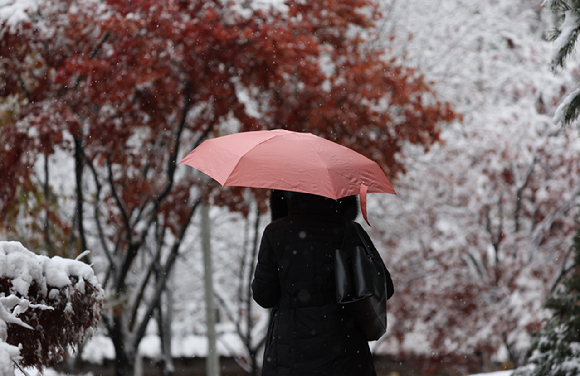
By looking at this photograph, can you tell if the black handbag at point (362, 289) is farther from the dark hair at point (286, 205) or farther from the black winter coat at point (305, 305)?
the dark hair at point (286, 205)

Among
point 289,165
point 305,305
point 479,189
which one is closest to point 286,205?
point 289,165

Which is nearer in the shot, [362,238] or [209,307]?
[362,238]

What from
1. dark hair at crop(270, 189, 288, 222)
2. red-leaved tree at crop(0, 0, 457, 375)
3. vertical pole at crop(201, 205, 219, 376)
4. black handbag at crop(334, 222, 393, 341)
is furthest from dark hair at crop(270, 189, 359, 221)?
vertical pole at crop(201, 205, 219, 376)

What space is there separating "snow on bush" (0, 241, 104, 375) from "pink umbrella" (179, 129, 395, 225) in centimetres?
84

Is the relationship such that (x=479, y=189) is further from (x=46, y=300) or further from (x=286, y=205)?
(x=46, y=300)

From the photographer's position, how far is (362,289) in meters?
2.62

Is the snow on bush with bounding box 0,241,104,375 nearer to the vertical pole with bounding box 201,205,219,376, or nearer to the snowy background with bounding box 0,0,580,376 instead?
the vertical pole with bounding box 201,205,219,376

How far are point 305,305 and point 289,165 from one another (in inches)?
28.0

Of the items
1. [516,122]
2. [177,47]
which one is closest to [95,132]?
[177,47]

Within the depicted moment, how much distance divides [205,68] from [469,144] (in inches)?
218

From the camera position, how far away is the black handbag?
265cm

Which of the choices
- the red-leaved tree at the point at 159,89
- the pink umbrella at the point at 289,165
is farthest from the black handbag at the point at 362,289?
the red-leaved tree at the point at 159,89

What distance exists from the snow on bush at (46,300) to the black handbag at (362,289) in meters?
1.17

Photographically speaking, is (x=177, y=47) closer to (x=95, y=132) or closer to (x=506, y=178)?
(x=95, y=132)
